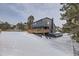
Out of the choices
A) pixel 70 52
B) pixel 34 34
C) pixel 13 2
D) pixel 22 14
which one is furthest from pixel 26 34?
pixel 70 52

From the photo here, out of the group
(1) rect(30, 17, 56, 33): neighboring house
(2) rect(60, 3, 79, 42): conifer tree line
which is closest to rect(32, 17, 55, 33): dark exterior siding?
(1) rect(30, 17, 56, 33): neighboring house

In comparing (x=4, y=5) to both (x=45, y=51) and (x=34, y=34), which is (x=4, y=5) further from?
(x=45, y=51)

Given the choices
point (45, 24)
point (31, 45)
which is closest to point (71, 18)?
point (45, 24)

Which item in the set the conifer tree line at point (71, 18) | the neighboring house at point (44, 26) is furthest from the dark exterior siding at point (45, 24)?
the conifer tree line at point (71, 18)

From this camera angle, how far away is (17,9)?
1.33 metres

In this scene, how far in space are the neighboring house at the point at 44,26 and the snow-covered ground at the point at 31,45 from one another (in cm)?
7

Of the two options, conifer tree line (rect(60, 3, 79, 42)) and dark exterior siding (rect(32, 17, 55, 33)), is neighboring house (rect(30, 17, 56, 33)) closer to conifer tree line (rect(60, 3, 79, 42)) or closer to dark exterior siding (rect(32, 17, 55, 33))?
dark exterior siding (rect(32, 17, 55, 33))

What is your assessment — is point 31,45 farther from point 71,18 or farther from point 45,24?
point 71,18

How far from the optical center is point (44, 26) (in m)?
1.35

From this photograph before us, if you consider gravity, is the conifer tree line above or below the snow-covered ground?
above

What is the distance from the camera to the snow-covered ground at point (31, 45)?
130 cm

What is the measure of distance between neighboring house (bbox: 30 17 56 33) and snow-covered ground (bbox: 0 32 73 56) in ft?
0.24

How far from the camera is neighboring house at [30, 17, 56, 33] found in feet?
4.33

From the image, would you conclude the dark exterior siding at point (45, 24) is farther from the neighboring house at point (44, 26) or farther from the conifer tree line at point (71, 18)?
the conifer tree line at point (71, 18)
